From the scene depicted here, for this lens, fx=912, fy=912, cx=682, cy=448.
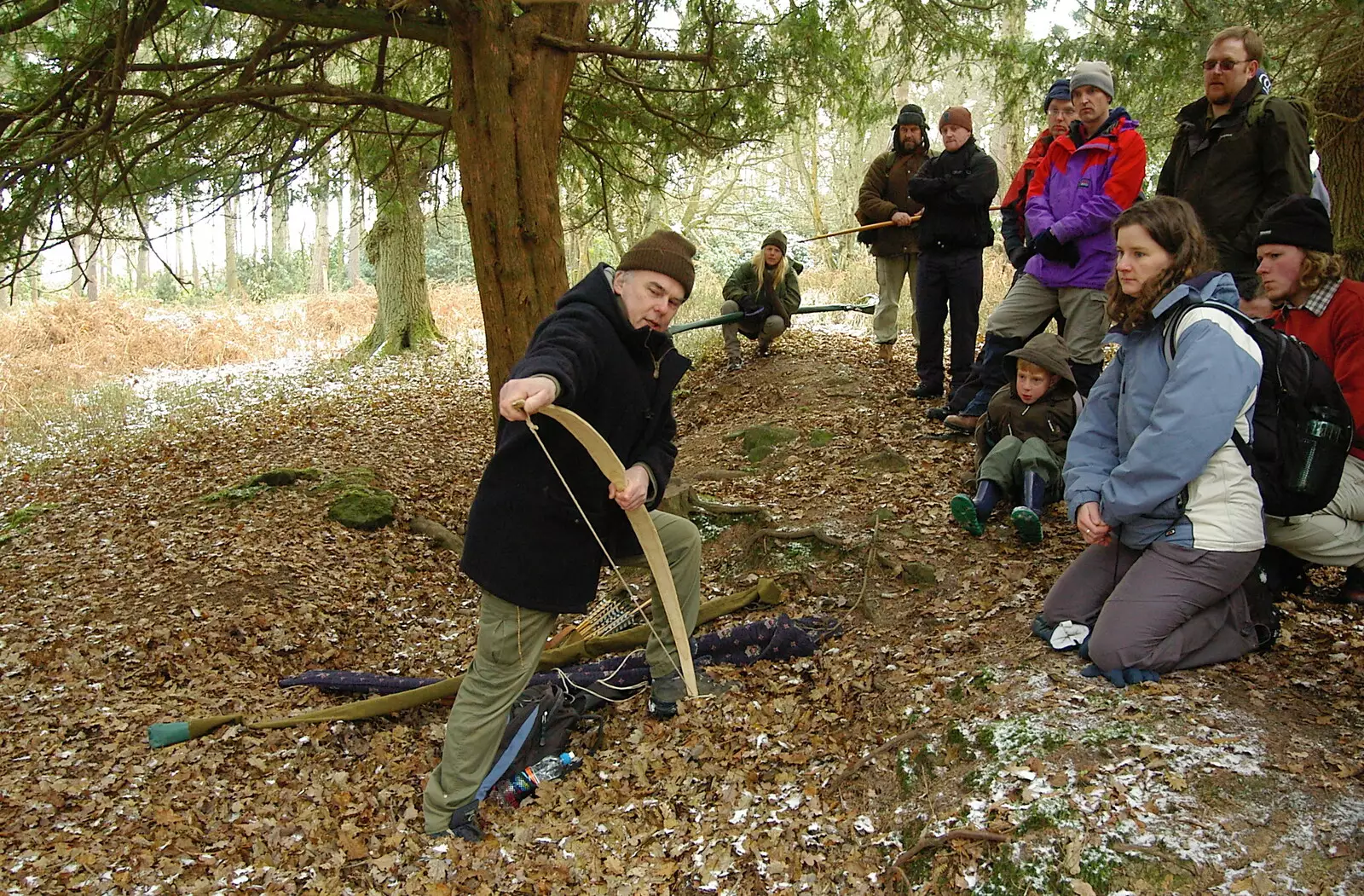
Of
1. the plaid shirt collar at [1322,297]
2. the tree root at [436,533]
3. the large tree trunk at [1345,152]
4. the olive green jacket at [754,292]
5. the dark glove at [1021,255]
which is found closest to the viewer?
the plaid shirt collar at [1322,297]

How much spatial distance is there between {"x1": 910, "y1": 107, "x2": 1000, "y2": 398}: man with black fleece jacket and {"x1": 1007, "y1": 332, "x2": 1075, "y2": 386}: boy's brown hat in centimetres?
179

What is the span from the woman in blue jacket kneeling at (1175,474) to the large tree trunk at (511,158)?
311cm

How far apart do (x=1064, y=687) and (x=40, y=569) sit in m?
5.60

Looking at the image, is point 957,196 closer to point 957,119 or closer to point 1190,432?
point 957,119

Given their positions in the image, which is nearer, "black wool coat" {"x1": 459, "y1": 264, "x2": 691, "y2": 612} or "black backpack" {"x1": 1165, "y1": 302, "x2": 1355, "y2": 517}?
"black wool coat" {"x1": 459, "y1": 264, "x2": 691, "y2": 612}

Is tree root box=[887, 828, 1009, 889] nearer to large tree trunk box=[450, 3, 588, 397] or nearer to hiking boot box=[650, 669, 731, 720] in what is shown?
hiking boot box=[650, 669, 731, 720]

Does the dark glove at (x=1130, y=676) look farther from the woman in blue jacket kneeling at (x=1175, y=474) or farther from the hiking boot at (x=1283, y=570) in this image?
the hiking boot at (x=1283, y=570)

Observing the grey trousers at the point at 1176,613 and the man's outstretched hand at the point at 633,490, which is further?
the grey trousers at the point at 1176,613

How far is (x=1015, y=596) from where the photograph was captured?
415 centimetres

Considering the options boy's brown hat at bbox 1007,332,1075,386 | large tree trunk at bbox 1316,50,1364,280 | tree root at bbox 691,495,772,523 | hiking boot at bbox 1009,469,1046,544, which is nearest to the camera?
hiking boot at bbox 1009,469,1046,544

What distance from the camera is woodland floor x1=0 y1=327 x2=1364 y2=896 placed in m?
2.61

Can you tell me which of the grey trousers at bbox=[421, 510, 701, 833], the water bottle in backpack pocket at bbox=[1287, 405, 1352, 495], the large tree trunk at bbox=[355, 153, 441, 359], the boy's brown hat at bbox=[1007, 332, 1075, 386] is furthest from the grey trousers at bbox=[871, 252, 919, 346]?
the large tree trunk at bbox=[355, 153, 441, 359]

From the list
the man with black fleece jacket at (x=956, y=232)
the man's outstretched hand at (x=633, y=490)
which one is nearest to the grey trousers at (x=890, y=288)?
the man with black fleece jacket at (x=956, y=232)

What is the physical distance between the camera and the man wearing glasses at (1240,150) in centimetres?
438
